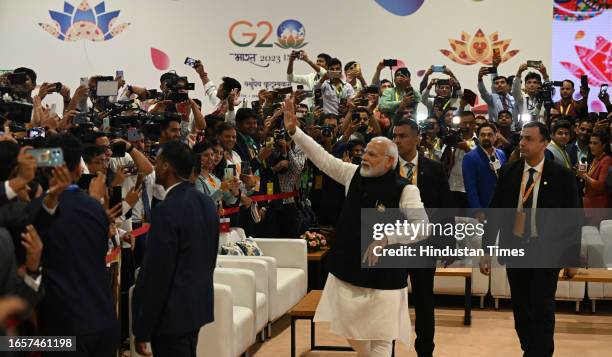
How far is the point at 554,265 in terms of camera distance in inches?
191

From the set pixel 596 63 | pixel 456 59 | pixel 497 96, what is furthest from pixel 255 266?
pixel 596 63

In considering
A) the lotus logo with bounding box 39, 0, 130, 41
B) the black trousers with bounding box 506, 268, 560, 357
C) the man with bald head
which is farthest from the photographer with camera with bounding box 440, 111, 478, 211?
the lotus logo with bounding box 39, 0, 130, 41

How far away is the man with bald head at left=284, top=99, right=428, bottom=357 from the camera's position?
4.42m

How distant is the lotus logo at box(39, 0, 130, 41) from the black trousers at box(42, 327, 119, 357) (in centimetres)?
986

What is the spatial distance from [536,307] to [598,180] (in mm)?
3576

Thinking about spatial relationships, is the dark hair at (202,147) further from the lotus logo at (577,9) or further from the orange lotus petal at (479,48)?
the lotus logo at (577,9)

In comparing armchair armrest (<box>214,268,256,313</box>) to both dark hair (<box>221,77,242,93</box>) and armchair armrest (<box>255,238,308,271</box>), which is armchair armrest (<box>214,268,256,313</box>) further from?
dark hair (<box>221,77,242,93</box>)

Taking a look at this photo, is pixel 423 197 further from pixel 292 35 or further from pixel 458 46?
pixel 292 35

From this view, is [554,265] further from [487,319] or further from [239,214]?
[239,214]

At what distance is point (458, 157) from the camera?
7.99m

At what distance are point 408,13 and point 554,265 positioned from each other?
7.71 m

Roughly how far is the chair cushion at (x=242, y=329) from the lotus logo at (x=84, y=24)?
8.00 metres

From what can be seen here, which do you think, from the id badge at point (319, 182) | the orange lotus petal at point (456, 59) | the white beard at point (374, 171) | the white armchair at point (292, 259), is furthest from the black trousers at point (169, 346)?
the orange lotus petal at point (456, 59)

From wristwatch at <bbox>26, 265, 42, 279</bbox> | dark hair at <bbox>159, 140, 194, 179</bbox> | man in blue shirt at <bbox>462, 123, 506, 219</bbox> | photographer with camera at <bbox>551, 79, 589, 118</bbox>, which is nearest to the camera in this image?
wristwatch at <bbox>26, 265, 42, 279</bbox>
